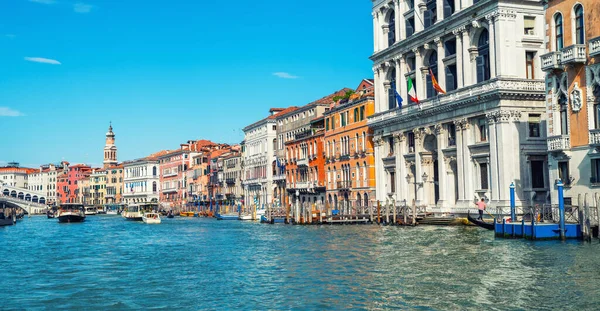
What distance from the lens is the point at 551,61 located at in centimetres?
2442

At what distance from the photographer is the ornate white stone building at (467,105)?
103 ft

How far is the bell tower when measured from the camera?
124425 mm

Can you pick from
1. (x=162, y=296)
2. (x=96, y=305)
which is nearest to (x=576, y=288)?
(x=162, y=296)

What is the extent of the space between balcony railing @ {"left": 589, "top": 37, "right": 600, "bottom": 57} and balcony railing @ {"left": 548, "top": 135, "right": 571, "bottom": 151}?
2984mm

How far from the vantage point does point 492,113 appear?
31.8m

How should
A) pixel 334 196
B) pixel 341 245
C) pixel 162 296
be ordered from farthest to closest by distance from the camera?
1. pixel 334 196
2. pixel 341 245
3. pixel 162 296

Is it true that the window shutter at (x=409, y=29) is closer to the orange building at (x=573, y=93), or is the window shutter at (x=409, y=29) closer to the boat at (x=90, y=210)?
the orange building at (x=573, y=93)

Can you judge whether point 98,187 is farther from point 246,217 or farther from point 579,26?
point 579,26

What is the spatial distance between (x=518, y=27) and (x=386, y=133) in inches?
463

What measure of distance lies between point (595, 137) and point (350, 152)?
25444 millimetres

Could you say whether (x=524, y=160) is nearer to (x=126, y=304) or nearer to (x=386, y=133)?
(x=386, y=133)

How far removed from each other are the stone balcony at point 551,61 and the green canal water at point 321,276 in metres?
6.32

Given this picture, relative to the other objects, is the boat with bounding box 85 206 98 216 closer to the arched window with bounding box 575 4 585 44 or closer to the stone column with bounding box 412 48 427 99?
the stone column with bounding box 412 48 427 99

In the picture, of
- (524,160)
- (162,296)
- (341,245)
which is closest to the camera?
(162,296)
